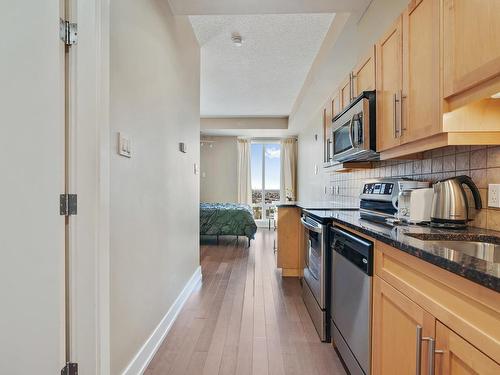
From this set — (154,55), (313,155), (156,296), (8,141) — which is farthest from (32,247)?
(313,155)

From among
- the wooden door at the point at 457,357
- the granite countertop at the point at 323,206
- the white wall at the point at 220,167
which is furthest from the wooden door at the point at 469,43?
the white wall at the point at 220,167

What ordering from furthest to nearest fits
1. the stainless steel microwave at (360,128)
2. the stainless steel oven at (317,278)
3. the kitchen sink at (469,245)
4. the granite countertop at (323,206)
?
the granite countertop at (323,206)
the stainless steel oven at (317,278)
the stainless steel microwave at (360,128)
the kitchen sink at (469,245)

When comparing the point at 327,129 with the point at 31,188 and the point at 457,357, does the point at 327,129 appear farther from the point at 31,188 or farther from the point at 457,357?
the point at 31,188

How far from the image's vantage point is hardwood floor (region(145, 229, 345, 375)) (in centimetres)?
175

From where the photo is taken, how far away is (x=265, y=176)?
8.12m

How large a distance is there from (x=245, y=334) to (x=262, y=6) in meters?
2.63

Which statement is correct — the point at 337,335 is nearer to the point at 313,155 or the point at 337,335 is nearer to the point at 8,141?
the point at 8,141

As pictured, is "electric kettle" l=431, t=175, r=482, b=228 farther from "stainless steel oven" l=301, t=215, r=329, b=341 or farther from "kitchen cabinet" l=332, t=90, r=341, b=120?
"kitchen cabinet" l=332, t=90, r=341, b=120

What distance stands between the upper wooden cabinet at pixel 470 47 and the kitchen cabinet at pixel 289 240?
240cm

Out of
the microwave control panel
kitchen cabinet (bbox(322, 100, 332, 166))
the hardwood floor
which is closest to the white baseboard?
the hardwood floor

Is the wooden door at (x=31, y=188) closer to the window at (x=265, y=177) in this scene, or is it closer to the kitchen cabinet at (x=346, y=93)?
the kitchen cabinet at (x=346, y=93)

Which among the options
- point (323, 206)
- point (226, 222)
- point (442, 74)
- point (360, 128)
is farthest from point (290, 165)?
point (442, 74)

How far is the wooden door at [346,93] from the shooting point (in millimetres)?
2416

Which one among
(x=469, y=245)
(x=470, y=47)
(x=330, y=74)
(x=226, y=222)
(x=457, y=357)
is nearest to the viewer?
(x=457, y=357)
